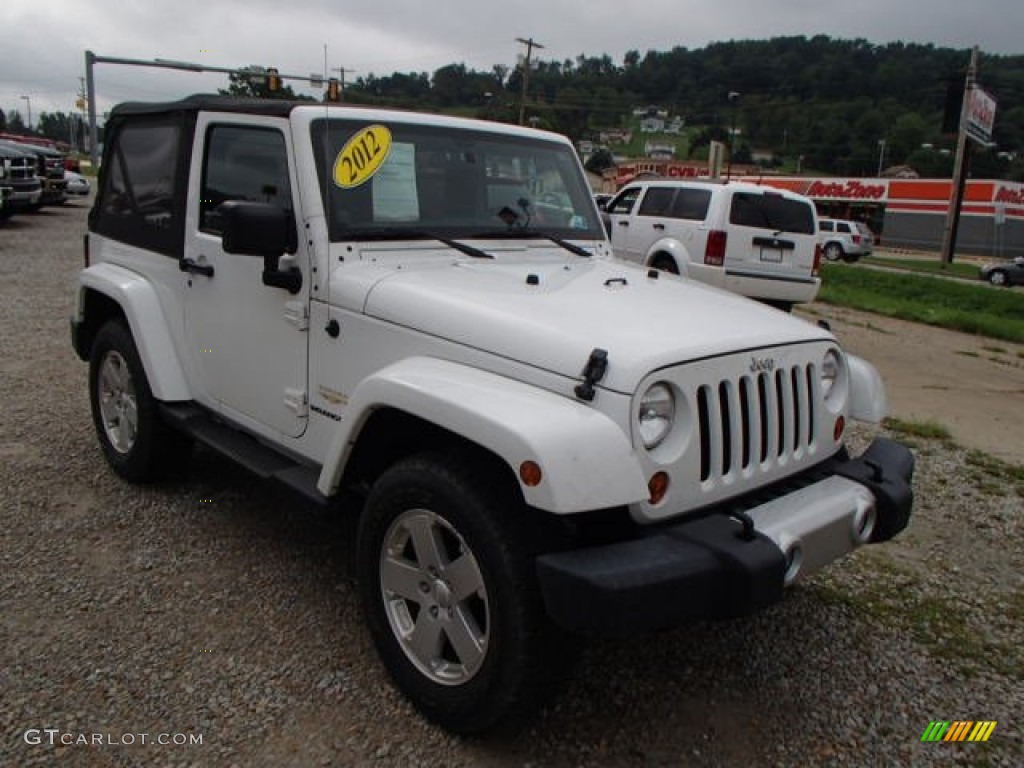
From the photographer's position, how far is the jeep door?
3.37 metres

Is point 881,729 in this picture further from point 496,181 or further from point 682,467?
point 496,181

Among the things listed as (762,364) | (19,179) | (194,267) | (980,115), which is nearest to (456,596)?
(762,364)

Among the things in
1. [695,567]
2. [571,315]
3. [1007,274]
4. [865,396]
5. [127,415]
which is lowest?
[1007,274]

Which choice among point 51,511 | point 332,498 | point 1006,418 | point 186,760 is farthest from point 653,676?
point 1006,418

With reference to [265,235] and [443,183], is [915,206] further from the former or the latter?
[265,235]

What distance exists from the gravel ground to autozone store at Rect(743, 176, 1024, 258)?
42904 millimetres

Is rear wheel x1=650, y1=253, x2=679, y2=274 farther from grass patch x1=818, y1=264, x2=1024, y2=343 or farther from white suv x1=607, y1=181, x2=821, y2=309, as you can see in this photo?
grass patch x1=818, y1=264, x2=1024, y2=343

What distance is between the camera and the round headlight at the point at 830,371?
3173 millimetres


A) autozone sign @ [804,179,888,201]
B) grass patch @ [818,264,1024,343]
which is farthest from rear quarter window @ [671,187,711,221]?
autozone sign @ [804,179,888,201]

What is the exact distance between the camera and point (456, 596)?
2.61 metres

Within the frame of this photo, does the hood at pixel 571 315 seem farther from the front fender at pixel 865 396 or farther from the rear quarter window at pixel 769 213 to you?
the rear quarter window at pixel 769 213

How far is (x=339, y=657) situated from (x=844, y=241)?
3583cm

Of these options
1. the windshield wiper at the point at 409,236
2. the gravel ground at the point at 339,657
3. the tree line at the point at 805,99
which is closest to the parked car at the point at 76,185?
the gravel ground at the point at 339,657

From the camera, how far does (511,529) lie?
2.41 m
